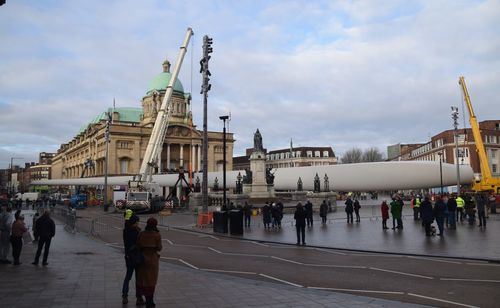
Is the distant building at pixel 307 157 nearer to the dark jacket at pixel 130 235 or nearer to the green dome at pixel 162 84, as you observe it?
the green dome at pixel 162 84

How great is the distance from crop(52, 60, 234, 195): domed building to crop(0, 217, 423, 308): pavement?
87027 mm

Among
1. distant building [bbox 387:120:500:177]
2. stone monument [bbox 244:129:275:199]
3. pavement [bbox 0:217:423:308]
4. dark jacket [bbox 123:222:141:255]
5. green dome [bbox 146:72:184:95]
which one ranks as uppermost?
green dome [bbox 146:72:184:95]

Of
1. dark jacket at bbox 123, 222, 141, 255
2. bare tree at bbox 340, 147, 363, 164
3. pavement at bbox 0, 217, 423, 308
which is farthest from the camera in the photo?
bare tree at bbox 340, 147, 363, 164

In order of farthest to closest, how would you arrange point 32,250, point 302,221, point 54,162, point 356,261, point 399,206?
1. point 54,162
2. point 399,206
3. point 302,221
4. point 32,250
5. point 356,261

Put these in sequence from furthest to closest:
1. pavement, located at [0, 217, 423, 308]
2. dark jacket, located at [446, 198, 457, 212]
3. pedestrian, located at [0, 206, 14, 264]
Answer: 1. dark jacket, located at [446, 198, 457, 212]
2. pedestrian, located at [0, 206, 14, 264]
3. pavement, located at [0, 217, 423, 308]

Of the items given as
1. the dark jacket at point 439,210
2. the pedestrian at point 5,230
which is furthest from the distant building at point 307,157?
the pedestrian at point 5,230

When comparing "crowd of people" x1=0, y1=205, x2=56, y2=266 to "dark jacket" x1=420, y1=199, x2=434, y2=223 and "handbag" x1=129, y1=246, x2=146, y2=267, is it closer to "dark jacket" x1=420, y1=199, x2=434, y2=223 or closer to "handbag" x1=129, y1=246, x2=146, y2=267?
"handbag" x1=129, y1=246, x2=146, y2=267

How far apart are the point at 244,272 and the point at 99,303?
4.59m

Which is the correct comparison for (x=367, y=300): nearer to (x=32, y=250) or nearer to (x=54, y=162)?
(x=32, y=250)

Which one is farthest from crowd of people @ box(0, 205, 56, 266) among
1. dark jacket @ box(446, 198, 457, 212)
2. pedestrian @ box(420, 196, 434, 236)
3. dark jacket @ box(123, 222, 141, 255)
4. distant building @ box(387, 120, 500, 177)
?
distant building @ box(387, 120, 500, 177)

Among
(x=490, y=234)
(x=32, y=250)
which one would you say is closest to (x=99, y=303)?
(x=32, y=250)

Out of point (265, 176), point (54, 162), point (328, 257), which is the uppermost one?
point (54, 162)

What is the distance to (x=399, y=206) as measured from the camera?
22328 millimetres

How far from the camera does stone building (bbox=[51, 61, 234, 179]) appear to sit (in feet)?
333
